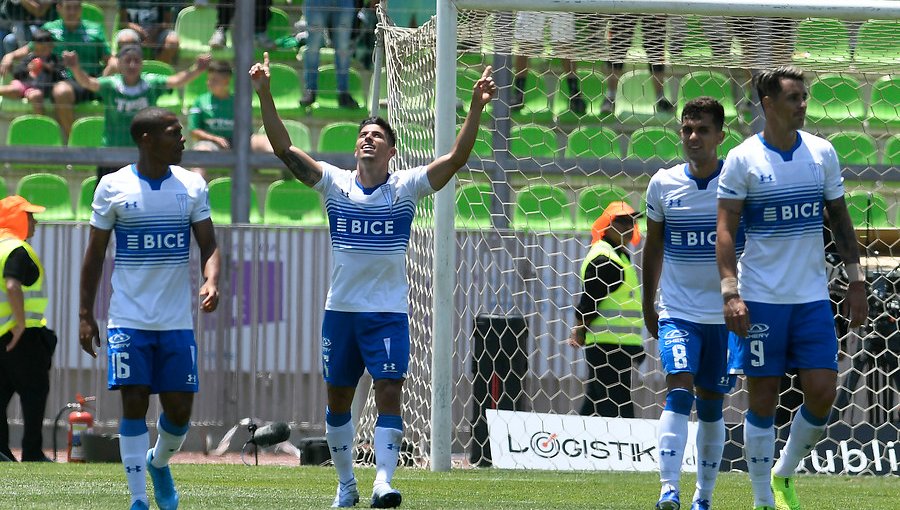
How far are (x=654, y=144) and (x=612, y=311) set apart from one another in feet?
10.2

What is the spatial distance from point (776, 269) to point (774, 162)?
463 mm

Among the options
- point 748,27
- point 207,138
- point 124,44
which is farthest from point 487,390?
point 124,44

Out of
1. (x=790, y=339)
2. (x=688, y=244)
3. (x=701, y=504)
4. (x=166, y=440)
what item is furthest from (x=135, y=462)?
(x=790, y=339)

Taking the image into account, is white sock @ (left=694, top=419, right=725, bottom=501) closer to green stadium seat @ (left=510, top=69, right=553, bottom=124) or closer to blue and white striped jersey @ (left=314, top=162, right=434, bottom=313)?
blue and white striped jersey @ (left=314, top=162, right=434, bottom=313)

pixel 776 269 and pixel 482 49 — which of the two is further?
pixel 482 49

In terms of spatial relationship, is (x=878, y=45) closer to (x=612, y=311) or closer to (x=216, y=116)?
(x=612, y=311)

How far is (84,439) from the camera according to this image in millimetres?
11711

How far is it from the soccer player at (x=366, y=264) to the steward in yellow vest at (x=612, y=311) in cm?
425

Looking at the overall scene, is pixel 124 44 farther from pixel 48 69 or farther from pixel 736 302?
pixel 736 302

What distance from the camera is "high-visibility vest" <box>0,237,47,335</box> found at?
11.5 m

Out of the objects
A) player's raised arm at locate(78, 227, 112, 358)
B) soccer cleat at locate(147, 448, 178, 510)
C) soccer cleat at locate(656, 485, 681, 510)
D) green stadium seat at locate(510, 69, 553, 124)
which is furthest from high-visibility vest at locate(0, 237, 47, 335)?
soccer cleat at locate(656, 485, 681, 510)

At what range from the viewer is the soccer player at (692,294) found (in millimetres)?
6801

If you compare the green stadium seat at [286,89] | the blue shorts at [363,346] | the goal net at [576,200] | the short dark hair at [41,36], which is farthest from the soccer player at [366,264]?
the short dark hair at [41,36]

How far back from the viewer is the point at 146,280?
6.46 m
